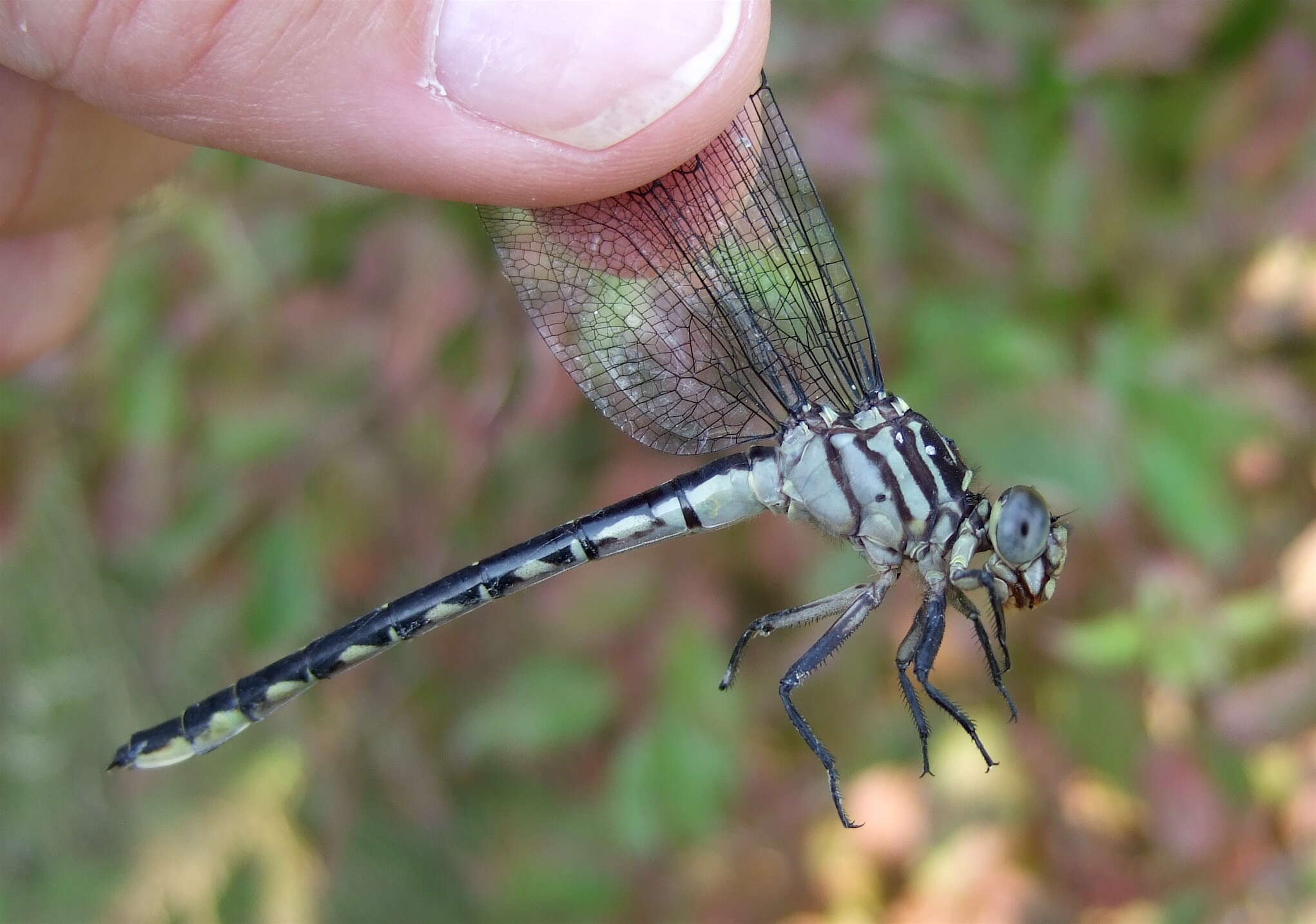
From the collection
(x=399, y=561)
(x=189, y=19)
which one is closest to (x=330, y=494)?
(x=399, y=561)

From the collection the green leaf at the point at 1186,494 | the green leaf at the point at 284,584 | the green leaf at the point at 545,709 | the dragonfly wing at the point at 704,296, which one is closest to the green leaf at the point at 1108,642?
the green leaf at the point at 1186,494

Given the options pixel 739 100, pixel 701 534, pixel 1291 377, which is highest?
pixel 739 100

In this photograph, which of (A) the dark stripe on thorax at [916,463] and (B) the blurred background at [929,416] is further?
(B) the blurred background at [929,416]

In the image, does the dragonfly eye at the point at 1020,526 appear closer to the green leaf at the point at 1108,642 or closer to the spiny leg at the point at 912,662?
the spiny leg at the point at 912,662

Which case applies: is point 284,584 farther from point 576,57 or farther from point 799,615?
point 576,57

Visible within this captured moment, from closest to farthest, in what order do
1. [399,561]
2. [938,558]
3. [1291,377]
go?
1. [938,558]
2. [1291,377]
3. [399,561]

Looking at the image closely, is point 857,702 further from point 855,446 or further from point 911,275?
point 911,275
